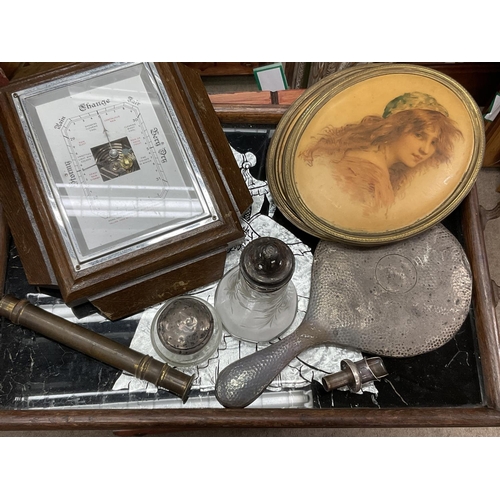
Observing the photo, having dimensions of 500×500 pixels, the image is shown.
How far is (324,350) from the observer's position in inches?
32.8

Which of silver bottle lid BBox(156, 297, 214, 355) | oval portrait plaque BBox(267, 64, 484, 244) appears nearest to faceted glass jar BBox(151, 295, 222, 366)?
silver bottle lid BBox(156, 297, 214, 355)

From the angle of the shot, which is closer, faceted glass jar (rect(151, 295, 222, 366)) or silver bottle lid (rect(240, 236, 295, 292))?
silver bottle lid (rect(240, 236, 295, 292))

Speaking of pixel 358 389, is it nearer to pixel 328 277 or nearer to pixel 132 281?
pixel 328 277

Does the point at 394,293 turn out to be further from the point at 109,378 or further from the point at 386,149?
the point at 109,378

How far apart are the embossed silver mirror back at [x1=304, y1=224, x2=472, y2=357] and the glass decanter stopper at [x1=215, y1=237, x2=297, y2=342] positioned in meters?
0.06

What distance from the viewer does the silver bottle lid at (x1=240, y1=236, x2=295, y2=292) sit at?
63cm

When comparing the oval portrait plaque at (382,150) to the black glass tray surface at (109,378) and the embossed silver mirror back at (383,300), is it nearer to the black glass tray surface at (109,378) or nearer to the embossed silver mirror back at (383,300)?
the embossed silver mirror back at (383,300)

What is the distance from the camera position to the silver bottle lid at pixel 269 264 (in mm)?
633

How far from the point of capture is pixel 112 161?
2.54ft

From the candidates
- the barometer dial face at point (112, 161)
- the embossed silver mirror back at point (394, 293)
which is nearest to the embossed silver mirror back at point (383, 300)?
the embossed silver mirror back at point (394, 293)

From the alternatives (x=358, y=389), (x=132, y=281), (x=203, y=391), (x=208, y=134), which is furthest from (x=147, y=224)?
(x=358, y=389)

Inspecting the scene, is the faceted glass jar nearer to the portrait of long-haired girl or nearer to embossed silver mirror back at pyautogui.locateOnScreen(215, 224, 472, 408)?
embossed silver mirror back at pyautogui.locateOnScreen(215, 224, 472, 408)

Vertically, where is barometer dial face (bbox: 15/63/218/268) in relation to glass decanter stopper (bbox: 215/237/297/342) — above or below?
above

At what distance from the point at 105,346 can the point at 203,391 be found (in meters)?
0.18
